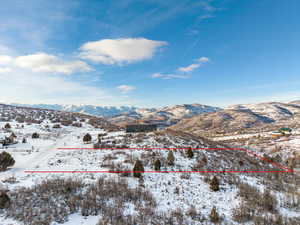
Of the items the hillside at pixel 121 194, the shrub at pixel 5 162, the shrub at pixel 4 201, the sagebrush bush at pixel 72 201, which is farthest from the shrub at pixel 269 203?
the shrub at pixel 5 162

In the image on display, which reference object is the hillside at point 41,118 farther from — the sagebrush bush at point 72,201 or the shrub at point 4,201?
the shrub at point 4,201

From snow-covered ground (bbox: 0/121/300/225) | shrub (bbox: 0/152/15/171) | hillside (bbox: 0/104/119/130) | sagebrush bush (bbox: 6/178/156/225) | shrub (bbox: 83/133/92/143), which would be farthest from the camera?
hillside (bbox: 0/104/119/130)

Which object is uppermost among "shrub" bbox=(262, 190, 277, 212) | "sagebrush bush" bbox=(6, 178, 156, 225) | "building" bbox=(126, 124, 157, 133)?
"building" bbox=(126, 124, 157, 133)

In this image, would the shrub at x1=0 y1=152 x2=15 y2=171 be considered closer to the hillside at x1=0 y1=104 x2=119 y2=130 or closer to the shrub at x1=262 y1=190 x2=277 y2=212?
the shrub at x1=262 y1=190 x2=277 y2=212

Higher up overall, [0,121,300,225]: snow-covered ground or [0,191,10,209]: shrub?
[0,191,10,209]: shrub

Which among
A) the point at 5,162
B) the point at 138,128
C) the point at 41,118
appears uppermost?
the point at 41,118

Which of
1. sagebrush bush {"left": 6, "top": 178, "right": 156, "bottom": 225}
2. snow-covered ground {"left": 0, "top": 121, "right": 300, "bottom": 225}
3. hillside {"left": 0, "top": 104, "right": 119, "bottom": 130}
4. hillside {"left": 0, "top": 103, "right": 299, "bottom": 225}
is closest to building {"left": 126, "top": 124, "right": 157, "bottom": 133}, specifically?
hillside {"left": 0, "top": 104, "right": 119, "bottom": 130}

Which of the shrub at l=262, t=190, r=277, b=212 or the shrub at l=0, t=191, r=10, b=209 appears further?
the shrub at l=262, t=190, r=277, b=212

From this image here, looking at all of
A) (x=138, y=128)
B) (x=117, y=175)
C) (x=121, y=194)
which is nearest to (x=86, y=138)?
(x=138, y=128)

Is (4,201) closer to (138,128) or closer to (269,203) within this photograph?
(269,203)

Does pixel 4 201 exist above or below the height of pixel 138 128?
below

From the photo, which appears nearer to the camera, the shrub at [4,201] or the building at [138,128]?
the shrub at [4,201]

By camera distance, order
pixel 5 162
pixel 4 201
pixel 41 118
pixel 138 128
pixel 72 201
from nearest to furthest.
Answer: pixel 4 201, pixel 72 201, pixel 5 162, pixel 138 128, pixel 41 118
